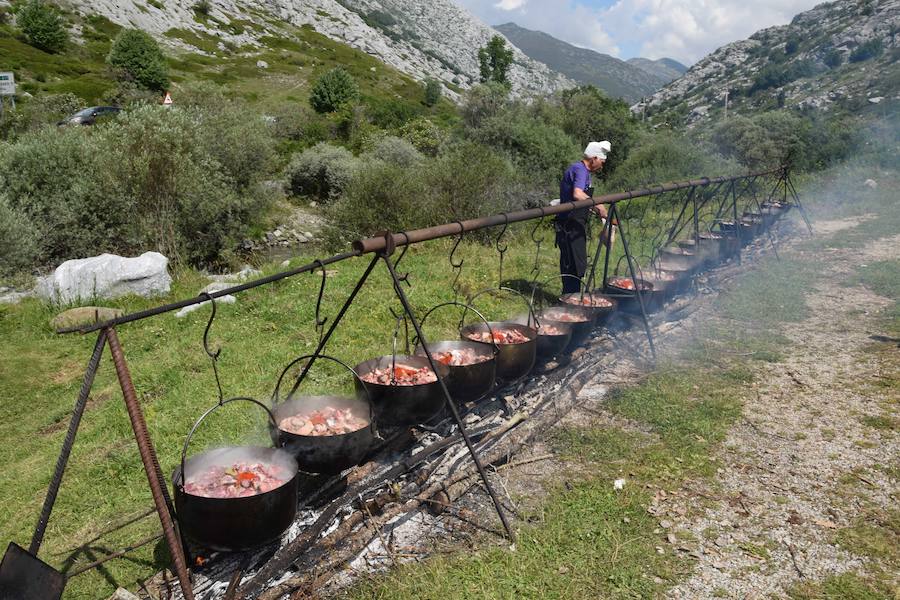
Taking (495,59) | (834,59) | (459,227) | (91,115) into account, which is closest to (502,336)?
(459,227)

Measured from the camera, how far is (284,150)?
32.5 metres

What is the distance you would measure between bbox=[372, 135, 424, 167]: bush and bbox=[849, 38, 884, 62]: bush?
60.7m

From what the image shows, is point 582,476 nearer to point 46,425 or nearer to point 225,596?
point 225,596

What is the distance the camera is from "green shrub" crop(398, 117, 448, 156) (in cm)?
3262

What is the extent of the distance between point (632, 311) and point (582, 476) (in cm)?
313

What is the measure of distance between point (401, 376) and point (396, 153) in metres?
23.7

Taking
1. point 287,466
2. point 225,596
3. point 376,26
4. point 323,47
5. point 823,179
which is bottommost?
point 225,596

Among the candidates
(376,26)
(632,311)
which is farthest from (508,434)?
(376,26)

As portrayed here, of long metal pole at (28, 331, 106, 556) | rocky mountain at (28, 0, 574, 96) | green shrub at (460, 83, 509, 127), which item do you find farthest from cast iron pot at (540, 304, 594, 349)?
rocky mountain at (28, 0, 574, 96)

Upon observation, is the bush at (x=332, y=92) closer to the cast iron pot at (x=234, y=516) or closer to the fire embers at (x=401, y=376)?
the fire embers at (x=401, y=376)

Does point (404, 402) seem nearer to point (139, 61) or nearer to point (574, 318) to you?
point (574, 318)

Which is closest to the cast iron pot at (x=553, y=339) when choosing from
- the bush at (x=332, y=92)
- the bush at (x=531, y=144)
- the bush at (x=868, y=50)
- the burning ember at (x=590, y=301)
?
the burning ember at (x=590, y=301)

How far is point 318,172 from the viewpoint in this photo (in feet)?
93.7

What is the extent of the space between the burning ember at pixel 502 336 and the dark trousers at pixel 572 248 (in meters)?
2.57
